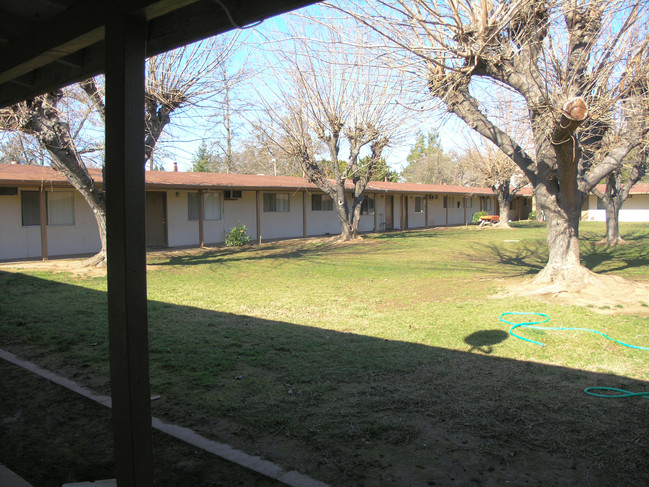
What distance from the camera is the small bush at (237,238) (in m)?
21.8

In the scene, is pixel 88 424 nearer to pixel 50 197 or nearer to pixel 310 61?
pixel 50 197

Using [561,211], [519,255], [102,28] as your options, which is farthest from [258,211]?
[102,28]

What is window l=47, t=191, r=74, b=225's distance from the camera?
56.9ft

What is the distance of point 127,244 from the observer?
7.93ft

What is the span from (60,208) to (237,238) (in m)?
7.05

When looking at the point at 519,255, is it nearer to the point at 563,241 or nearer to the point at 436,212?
the point at 563,241

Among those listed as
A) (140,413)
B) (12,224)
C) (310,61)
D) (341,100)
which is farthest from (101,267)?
(140,413)

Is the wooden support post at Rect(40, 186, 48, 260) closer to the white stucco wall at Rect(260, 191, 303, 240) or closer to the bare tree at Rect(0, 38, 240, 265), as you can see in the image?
the bare tree at Rect(0, 38, 240, 265)

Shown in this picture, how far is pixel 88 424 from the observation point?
4.10 metres

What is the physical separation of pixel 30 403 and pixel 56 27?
11.1 ft

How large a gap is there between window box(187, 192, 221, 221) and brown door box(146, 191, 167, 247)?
119 cm

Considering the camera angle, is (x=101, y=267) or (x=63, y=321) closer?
(x=63, y=321)

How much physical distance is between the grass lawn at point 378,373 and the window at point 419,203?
1044 inches

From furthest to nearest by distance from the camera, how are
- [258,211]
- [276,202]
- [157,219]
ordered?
[276,202]
[258,211]
[157,219]
